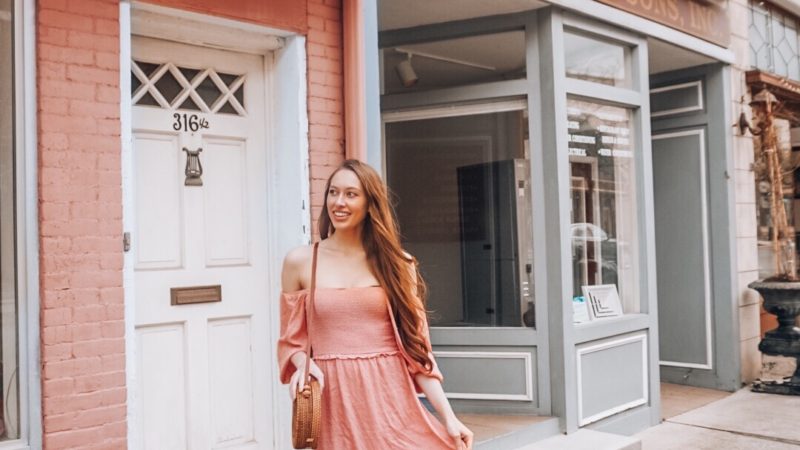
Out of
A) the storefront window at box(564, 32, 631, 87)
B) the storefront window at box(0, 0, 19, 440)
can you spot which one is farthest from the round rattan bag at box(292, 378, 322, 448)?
the storefront window at box(564, 32, 631, 87)

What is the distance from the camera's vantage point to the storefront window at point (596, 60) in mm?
6066

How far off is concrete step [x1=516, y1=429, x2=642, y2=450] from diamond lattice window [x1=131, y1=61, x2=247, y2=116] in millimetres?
2990

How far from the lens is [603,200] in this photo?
647 centimetres

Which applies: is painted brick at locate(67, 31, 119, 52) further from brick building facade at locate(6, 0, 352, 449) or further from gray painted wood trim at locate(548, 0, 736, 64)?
gray painted wood trim at locate(548, 0, 736, 64)

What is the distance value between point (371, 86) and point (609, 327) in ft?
9.58

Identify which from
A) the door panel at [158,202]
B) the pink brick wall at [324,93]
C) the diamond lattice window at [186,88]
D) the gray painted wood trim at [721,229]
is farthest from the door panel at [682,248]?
the door panel at [158,202]

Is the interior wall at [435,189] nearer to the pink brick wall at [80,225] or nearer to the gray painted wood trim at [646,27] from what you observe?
the gray painted wood trim at [646,27]

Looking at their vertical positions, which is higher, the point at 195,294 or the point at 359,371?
the point at 195,294

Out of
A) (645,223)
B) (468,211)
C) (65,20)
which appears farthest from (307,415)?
(645,223)

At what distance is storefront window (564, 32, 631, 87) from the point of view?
19.9 ft

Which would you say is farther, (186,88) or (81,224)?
(186,88)

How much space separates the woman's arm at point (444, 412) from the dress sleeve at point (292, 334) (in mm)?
430

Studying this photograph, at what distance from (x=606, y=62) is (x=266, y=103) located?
326 centimetres

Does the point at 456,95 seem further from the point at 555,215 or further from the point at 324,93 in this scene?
the point at 324,93
